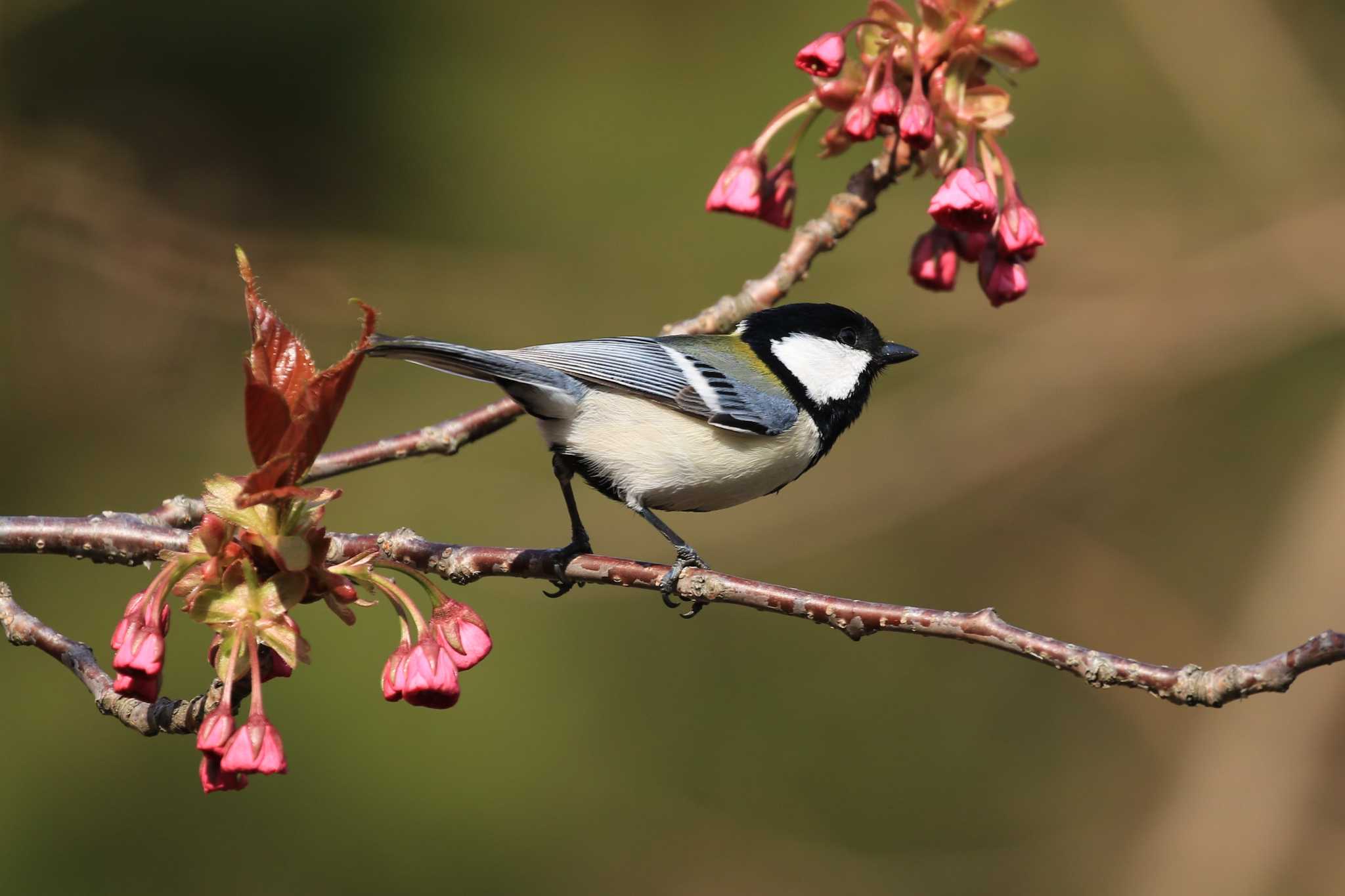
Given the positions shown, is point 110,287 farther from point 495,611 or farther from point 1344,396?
point 1344,396

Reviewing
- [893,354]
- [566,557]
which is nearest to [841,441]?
[893,354]

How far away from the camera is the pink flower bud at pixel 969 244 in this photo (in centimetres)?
292

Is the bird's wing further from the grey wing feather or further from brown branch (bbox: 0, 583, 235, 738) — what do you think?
brown branch (bbox: 0, 583, 235, 738)

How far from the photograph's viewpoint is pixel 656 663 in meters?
5.19

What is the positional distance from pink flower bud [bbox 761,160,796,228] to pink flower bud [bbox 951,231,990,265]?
39cm

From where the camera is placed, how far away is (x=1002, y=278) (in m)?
2.79

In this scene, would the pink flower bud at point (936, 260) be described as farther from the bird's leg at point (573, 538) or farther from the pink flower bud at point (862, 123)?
the bird's leg at point (573, 538)

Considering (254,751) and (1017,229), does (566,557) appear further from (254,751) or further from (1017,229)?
(1017,229)

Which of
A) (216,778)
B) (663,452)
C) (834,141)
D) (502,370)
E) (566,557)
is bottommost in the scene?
(216,778)

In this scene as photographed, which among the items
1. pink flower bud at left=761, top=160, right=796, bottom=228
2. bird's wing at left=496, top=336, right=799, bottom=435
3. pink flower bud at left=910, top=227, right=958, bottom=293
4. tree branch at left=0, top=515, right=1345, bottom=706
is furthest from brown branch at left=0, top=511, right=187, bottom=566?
pink flower bud at left=910, top=227, right=958, bottom=293

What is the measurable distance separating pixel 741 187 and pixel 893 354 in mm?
832

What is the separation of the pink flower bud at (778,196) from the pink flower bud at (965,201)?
46 centimetres

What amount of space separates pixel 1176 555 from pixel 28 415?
5.03 metres

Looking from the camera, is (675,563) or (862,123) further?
(862,123)
